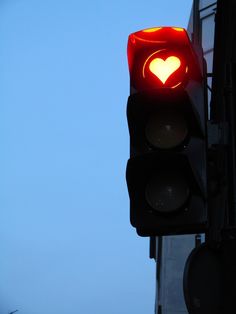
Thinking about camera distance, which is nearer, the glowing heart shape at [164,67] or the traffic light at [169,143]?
the traffic light at [169,143]

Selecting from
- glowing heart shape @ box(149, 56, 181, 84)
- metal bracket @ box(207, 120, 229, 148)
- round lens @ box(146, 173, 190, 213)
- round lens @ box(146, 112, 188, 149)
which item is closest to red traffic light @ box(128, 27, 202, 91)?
glowing heart shape @ box(149, 56, 181, 84)

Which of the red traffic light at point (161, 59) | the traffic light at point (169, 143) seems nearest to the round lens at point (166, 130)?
the traffic light at point (169, 143)

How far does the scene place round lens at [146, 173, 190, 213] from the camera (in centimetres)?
250

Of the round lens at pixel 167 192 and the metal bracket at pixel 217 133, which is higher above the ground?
the metal bracket at pixel 217 133

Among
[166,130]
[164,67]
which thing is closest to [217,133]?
[166,130]

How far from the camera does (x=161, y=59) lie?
2729 mm

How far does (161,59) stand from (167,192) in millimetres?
648

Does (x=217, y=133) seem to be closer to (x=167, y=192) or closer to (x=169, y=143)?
(x=169, y=143)

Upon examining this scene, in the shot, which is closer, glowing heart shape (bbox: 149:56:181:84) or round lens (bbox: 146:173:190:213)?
round lens (bbox: 146:173:190:213)

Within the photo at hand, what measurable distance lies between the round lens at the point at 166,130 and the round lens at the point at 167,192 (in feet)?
0.48

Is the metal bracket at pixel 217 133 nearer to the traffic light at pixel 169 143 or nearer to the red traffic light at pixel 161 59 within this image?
the traffic light at pixel 169 143

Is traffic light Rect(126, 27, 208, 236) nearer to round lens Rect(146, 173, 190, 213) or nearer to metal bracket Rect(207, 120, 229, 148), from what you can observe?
round lens Rect(146, 173, 190, 213)

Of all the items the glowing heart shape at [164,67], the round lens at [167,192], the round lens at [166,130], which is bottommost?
the round lens at [167,192]

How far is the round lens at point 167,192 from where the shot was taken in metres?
2.50
